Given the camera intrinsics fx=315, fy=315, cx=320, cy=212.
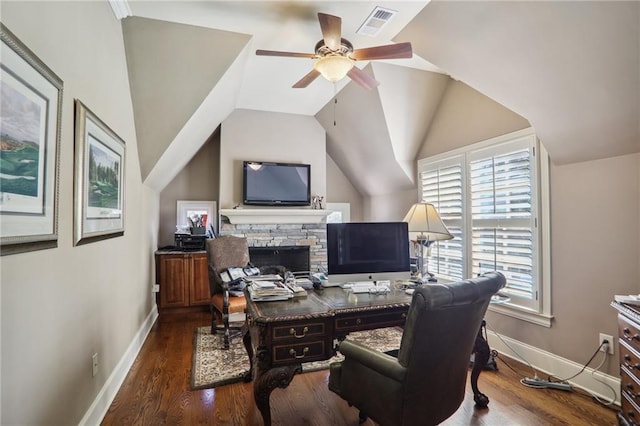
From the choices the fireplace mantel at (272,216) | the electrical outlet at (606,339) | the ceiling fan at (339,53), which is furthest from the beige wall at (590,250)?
the fireplace mantel at (272,216)

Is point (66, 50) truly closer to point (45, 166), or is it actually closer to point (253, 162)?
point (45, 166)

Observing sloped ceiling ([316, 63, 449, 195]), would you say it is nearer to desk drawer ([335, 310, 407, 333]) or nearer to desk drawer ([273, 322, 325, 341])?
desk drawer ([335, 310, 407, 333])

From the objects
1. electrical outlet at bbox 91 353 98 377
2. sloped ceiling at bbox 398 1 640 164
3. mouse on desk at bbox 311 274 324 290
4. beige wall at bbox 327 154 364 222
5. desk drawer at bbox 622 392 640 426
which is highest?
sloped ceiling at bbox 398 1 640 164

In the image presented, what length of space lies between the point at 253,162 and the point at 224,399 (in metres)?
3.35

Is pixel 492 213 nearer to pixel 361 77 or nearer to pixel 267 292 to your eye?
pixel 361 77

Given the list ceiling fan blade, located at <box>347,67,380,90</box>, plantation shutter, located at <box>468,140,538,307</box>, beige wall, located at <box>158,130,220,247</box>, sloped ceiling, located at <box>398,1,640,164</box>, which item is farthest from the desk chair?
sloped ceiling, located at <box>398,1,640,164</box>

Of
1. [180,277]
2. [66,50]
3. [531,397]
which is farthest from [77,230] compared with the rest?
[531,397]

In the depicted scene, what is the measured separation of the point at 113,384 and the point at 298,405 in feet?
4.46

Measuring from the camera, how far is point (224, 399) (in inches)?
90.8

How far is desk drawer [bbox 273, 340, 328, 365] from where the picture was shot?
1.71 meters

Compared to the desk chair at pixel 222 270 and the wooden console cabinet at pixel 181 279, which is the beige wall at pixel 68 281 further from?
the wooden console cabinet at pixel 181 279

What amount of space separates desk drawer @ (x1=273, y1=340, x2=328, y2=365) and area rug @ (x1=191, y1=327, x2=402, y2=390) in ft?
3.72

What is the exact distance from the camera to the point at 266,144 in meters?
5.04

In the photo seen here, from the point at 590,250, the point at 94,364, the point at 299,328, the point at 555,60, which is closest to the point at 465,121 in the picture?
the point at 555,60
